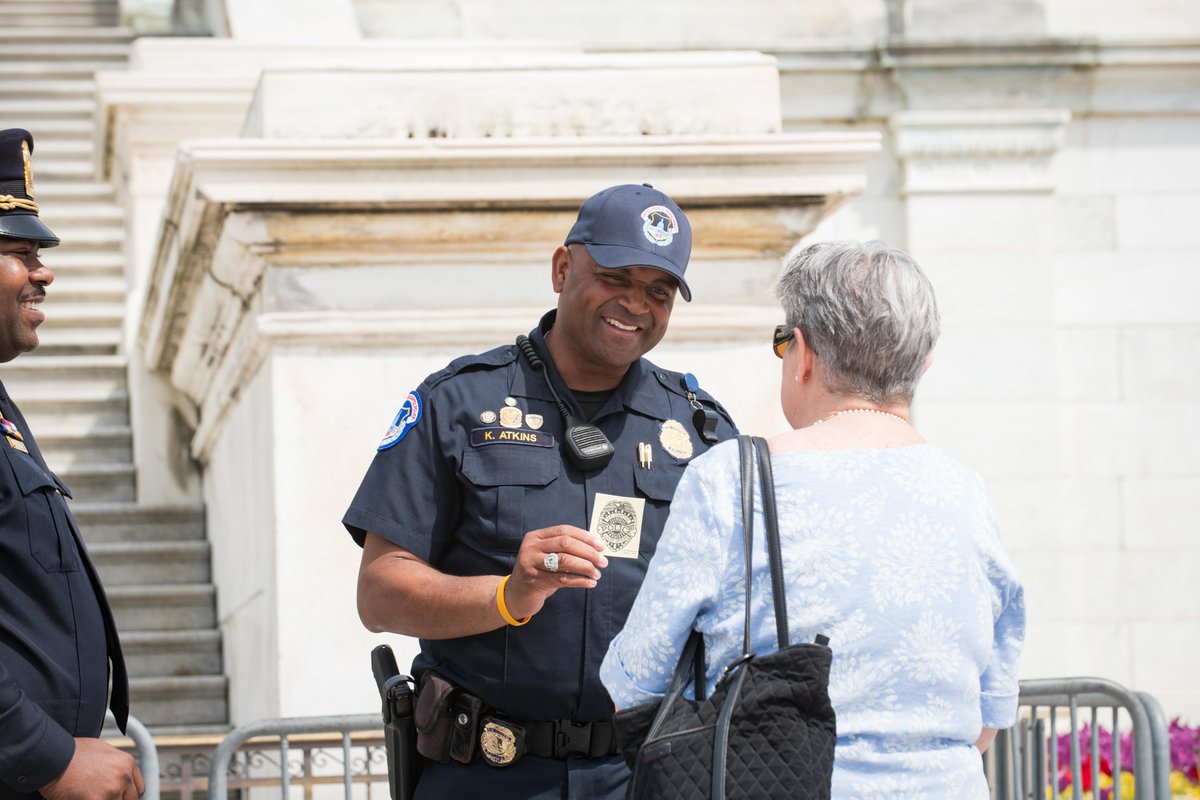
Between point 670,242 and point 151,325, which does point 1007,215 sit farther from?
point 670,242

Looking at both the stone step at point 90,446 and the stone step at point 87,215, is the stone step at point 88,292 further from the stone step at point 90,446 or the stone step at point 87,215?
the stone step at point 90,446

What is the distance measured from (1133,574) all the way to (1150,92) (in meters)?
2.68

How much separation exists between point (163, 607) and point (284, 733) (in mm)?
3275

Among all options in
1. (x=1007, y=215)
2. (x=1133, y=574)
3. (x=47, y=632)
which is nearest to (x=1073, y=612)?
(x=1133, y=574)

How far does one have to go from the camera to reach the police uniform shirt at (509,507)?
3396 millimetres

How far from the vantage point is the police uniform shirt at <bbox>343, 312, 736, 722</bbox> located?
340 cm

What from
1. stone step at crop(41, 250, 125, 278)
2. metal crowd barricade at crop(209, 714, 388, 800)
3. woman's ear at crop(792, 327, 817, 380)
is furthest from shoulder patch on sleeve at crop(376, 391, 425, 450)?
stone step at crop(41, 250, 125, 278)

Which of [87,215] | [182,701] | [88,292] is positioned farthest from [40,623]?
[87,215]

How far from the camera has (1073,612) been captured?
372 inches

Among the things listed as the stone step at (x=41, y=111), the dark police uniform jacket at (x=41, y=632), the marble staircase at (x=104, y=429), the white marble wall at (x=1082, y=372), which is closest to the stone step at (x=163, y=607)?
the marble staircase at (x=104, y=429)

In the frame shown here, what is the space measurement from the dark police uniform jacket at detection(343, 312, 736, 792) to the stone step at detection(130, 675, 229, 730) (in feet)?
12.8

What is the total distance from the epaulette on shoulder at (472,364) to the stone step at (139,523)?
4.90m

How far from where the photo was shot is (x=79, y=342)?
9.61 meters

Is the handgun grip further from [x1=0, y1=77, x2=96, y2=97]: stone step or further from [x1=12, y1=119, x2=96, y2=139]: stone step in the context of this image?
[x1=0, y1=77, x2=96, y2=97]: stone step
